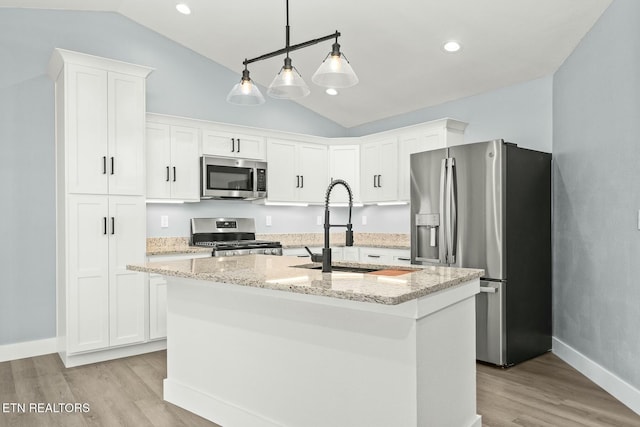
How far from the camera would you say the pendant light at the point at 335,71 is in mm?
2479

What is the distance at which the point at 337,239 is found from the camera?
244 inches

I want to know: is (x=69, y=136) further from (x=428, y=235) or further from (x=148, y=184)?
(x=428, y=235)

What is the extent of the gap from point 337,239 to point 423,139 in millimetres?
1913

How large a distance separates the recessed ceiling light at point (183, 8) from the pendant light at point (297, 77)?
5.94ft

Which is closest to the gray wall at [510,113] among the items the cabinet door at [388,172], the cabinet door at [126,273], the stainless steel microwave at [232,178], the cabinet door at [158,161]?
the cabinet door at [388,172]

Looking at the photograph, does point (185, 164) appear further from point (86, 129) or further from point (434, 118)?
point (434, 118)

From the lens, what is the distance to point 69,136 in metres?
3.72

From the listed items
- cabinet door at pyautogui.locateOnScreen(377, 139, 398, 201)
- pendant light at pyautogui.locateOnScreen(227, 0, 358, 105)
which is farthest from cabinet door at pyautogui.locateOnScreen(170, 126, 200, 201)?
cabinet door at pyautogui.locateOnScreen(377, 139, 398, 201)

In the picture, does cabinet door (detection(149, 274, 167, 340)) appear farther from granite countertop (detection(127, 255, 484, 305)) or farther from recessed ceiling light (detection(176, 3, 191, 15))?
recessed ceiling light (detection(176, 3, 191, 15))

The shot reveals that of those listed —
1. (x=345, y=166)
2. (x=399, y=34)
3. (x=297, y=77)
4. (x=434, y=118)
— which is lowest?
(x=345, y=166)

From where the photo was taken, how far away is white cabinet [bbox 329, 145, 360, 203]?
5.84 m

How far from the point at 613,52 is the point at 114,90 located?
3.97 meters

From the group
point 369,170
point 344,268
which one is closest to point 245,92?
point 344,268

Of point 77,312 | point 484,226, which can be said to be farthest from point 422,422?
point 77,312
